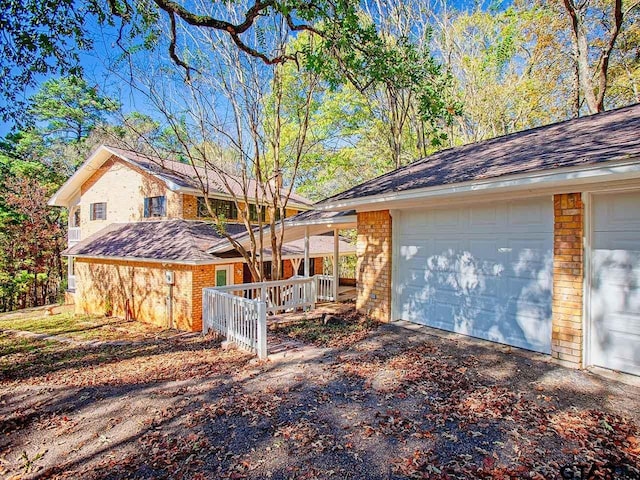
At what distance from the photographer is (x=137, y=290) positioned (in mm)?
14641

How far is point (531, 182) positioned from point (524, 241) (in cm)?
124

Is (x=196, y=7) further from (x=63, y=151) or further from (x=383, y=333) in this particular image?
(x=63, y=151)

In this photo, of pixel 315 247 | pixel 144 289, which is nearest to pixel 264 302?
pixel 144 289

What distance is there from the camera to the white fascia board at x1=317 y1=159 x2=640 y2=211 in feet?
13.6

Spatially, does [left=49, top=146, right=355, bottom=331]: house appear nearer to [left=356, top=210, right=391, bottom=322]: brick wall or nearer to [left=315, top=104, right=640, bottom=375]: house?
[left=356, top=210, right=391, bottom=322]: brick wall

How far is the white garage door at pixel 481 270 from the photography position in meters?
Answer: 5.53

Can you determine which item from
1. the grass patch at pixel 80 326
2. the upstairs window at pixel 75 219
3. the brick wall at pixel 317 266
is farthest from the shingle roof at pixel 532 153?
the upstairs window at pixel 75 219

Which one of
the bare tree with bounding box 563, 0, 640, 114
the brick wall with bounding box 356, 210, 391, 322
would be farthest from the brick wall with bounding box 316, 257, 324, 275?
the bare tree with bounding box 563, 0, 640, 114

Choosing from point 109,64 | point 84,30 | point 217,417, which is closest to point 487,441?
point 217,417

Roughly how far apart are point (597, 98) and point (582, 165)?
1094 centimetres

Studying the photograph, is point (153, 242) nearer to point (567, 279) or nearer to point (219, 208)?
point (219, 208)

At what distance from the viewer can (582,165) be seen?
439 cm

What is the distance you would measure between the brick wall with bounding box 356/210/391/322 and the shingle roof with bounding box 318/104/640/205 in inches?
32.0

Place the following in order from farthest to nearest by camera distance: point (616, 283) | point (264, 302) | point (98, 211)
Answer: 1. point (98, 211)
2. point (264, 302)
3. point (616, 283)
